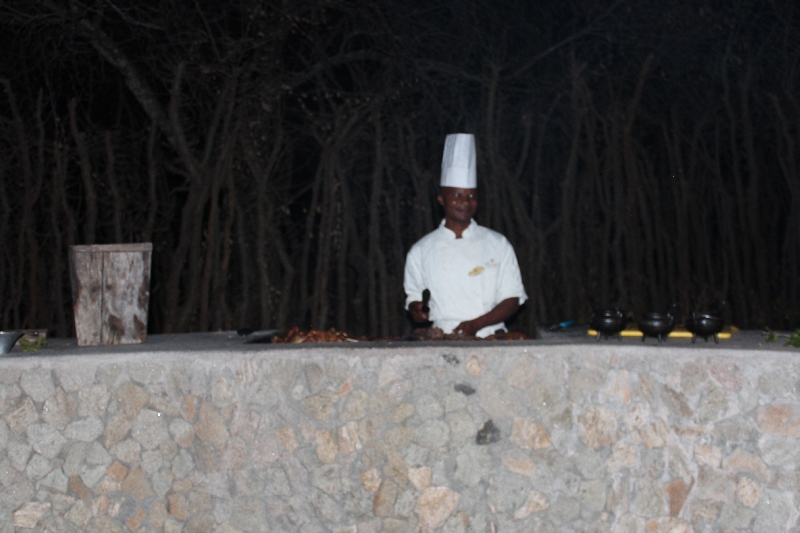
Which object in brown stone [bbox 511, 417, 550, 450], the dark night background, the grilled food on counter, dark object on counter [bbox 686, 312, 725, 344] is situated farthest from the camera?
the dark night background

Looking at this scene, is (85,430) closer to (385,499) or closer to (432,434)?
(385,499)

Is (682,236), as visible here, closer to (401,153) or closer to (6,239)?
(401,153)

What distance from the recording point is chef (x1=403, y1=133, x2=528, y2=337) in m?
4.21

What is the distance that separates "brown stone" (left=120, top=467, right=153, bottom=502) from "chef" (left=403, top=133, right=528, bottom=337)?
147cm

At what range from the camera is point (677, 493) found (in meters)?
3.36

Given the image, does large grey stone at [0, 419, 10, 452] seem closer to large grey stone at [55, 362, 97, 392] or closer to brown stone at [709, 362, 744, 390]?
large grey stone at [55, 362, 97, 392]

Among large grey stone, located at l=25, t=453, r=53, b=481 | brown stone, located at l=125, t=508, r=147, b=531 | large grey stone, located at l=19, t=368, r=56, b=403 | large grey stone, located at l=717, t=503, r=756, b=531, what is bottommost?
brown stone, located at l=125, t=508, r=147, b=531

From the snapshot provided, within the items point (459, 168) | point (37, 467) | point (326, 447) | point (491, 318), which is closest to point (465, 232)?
point (459, 168)

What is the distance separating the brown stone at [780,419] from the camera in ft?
10.9

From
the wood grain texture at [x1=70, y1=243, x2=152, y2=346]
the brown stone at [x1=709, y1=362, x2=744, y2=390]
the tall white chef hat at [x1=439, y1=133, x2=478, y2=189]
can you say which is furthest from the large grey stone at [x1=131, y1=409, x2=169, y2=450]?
the brown stone at [x1=709, y1=362, x2=744, y2=390]

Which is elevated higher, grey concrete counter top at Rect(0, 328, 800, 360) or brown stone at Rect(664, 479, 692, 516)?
grey concrete counter top at Rect(0, 328, 800, 360)

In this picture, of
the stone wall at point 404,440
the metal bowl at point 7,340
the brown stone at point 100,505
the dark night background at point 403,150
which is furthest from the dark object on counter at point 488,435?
the dark night background at point 403,150

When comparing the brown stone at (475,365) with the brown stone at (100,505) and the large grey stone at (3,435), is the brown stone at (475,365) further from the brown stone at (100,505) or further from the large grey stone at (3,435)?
the large grey stone at (3,435)

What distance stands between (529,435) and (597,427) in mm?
271
